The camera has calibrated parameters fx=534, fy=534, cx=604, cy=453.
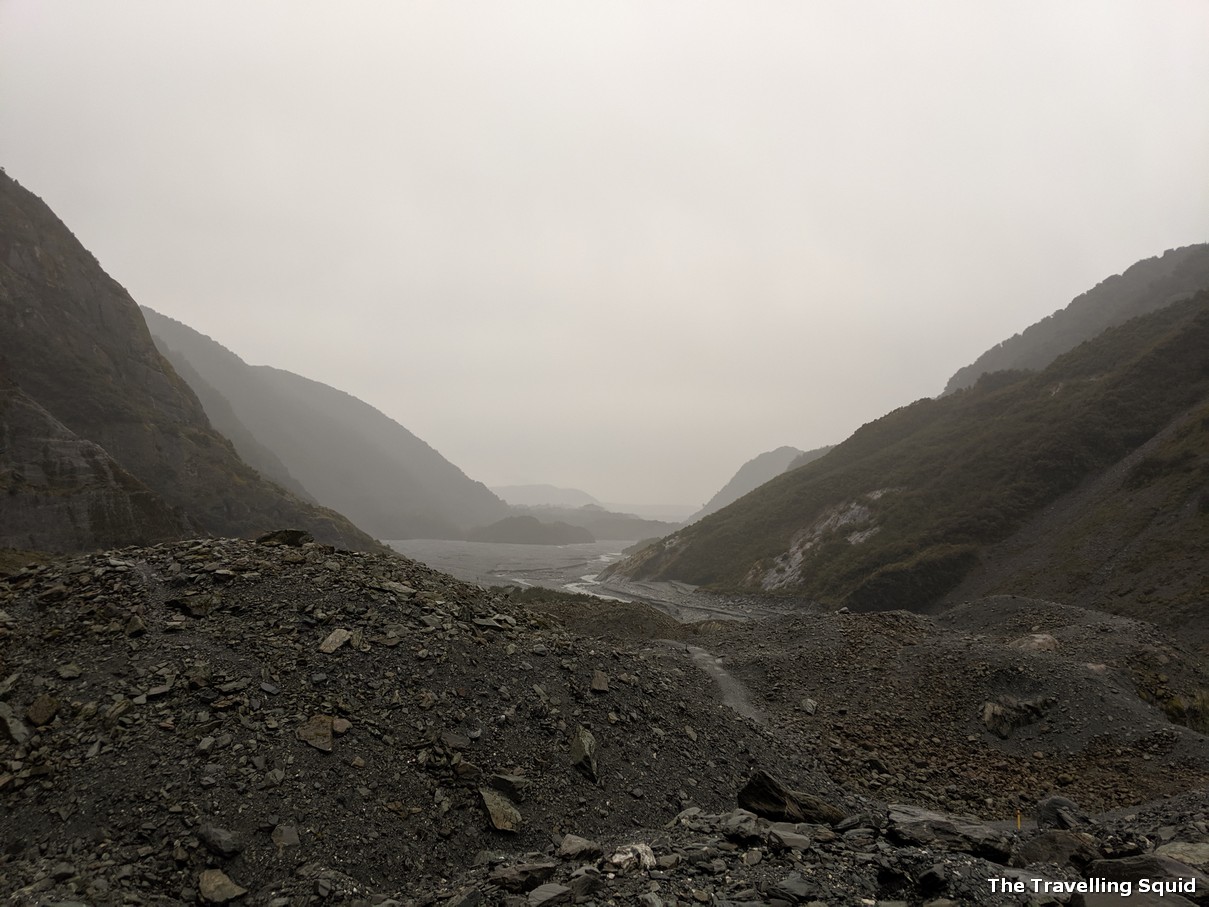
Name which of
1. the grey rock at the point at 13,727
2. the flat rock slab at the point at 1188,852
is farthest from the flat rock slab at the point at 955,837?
the grey rock at the point at 13,727

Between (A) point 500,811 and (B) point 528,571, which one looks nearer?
(A) point 500,811

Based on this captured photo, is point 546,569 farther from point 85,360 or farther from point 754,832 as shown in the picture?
point 754,832

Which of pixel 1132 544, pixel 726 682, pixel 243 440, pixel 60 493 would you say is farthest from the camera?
pixel 243 440

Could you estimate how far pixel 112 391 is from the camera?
5906 cm

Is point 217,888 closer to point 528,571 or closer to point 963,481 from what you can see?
point 963,481

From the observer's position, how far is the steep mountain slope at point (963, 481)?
179 ft

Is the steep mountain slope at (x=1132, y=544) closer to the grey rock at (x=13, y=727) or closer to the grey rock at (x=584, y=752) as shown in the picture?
the grey rock at (x=584, y=752)

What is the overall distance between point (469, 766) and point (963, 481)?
7224cm

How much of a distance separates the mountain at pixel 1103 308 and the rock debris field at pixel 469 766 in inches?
5714

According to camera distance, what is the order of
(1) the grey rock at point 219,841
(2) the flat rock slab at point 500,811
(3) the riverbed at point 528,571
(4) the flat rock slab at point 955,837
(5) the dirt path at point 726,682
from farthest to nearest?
(3) the riverbed at point 528,571 → (5) the dirt path at point 726,682 → (2) the flat rock slab at point 500,811 → (4) the flat rock slab at point 955,837 → (1) the grey rock at point 219,841

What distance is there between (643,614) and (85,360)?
67.4 meters

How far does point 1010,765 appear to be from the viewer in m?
16.4

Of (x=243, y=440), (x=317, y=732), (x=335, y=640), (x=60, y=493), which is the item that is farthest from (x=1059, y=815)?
(x=243, y=440)

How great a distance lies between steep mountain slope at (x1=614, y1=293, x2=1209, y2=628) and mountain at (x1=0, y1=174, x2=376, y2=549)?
193ft
